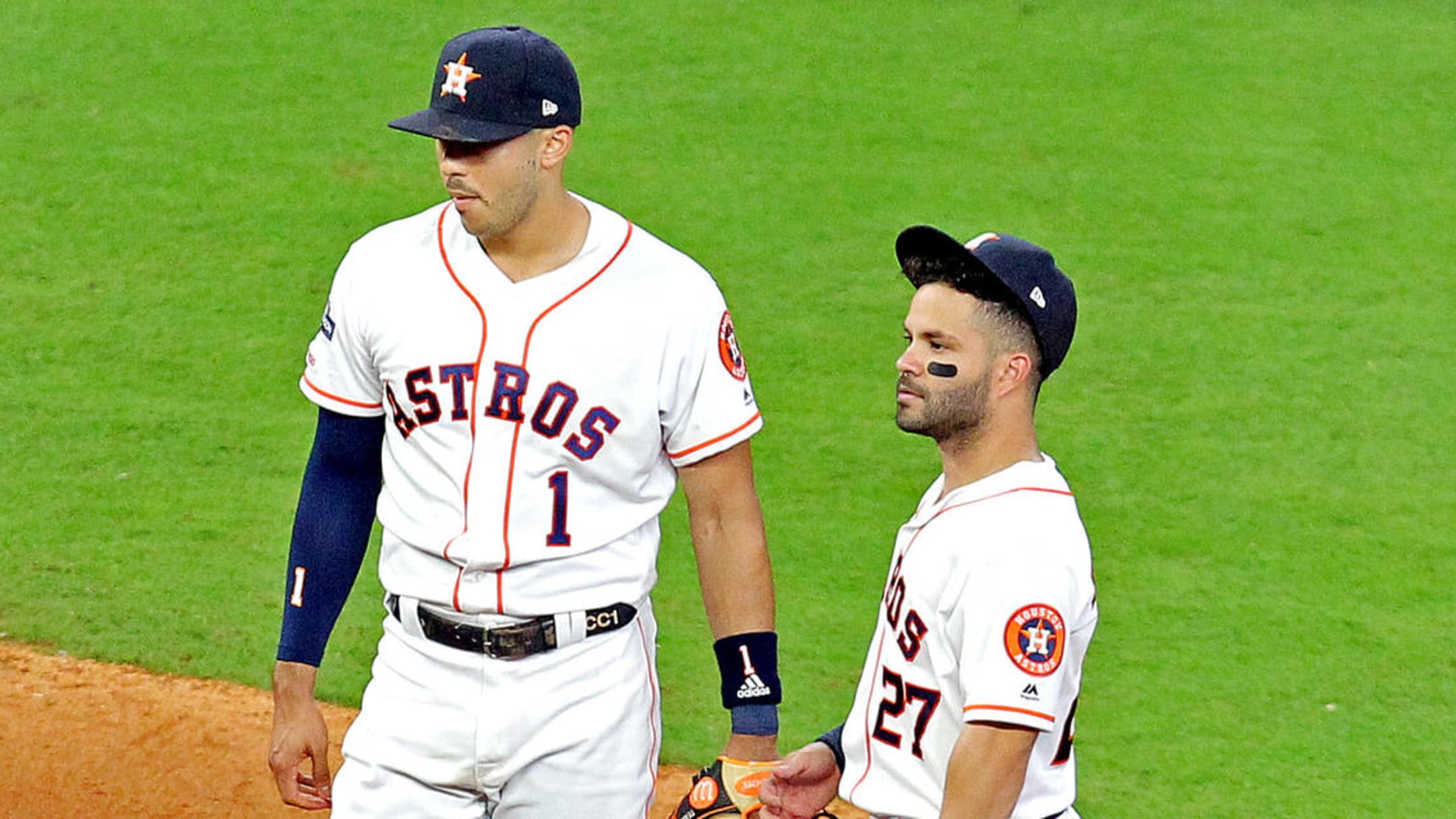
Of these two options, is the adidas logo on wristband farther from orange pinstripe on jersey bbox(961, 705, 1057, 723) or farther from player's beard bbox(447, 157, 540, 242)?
player's beard bbox(447, 157, 540, 242)

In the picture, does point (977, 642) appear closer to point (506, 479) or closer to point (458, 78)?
point (506, 479)

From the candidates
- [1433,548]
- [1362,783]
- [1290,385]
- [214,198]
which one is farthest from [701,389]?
[214,198]

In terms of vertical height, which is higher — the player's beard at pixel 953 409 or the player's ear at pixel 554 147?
the player's ear at pixel 554 147

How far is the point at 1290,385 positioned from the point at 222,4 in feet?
20.1

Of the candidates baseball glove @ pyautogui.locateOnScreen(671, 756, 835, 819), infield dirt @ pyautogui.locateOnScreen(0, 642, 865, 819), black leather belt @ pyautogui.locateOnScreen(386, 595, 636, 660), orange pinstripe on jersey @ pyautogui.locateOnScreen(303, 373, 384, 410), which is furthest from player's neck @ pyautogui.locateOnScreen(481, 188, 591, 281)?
infield dirt @ pyautogui.locateOnScreen(0, 642, 865, 819)

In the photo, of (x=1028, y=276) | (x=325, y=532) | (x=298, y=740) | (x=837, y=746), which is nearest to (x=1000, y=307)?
(x=1028, y=276)

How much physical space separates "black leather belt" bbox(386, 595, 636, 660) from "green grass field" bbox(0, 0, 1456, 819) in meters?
1.98

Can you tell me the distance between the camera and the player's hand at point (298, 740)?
3.30 meters

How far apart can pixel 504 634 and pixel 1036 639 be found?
3.31 feet

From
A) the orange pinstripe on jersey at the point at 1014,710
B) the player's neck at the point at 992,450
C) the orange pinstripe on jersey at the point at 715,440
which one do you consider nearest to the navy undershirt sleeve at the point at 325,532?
the orange pinstripe on jersey at the point at 715,440

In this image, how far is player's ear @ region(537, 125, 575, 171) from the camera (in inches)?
126

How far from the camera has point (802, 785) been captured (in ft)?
9.84

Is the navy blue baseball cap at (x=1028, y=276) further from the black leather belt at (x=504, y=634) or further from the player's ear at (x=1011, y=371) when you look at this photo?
the black leather belt at (x=504, y=634)

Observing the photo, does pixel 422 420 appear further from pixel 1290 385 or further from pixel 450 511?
pixel 1290 385
